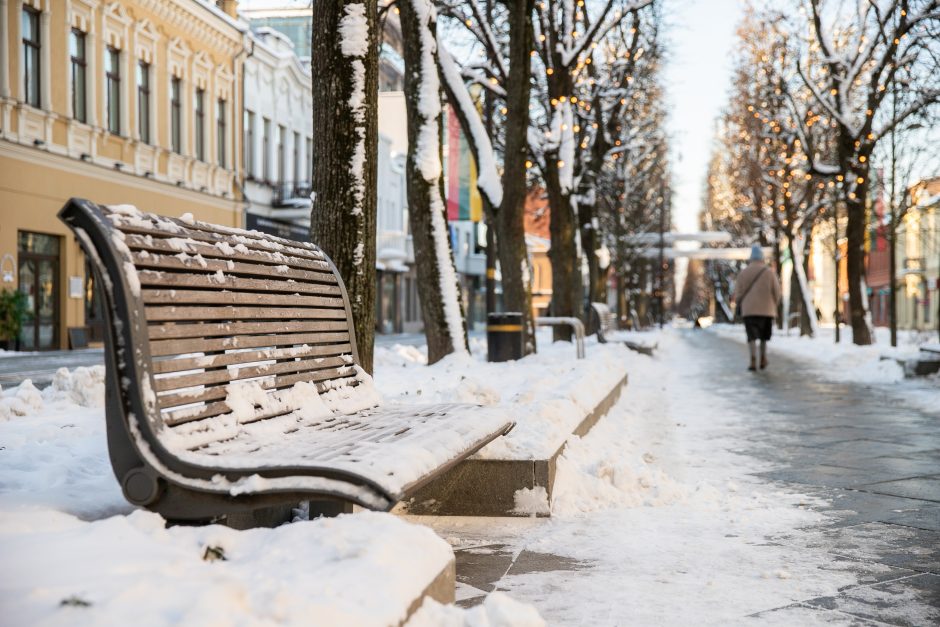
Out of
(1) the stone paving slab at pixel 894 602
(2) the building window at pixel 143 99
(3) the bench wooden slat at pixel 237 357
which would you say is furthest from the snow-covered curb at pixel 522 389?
(2) the building window at pixel 143 99

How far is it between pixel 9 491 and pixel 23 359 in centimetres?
1716

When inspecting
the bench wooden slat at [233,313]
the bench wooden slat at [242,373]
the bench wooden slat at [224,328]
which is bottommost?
the bench wooden slat at [242,373]

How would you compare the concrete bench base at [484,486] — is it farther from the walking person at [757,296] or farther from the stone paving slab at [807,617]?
the walking person at [757,296]

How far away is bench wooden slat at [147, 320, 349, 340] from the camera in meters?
3.38

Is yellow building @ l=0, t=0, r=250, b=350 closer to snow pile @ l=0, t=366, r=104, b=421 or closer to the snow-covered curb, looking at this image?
the snow-covered curb

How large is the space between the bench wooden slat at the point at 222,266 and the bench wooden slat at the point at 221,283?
0.02m

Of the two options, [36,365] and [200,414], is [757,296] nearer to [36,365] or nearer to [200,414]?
[36,365]

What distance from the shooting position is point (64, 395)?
7.66 m

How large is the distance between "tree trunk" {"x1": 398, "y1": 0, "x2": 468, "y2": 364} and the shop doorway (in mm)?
13778

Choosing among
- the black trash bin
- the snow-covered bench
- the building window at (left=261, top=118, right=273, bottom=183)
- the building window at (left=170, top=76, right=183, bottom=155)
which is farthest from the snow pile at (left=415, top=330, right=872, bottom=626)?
the building window at (left=261, top=118, right=273, bottom=183)

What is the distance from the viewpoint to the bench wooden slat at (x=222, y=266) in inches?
133

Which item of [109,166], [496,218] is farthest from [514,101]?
[109,166]

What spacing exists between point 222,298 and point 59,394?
4.44 m

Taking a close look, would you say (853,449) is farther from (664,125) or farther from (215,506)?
(664,125)
